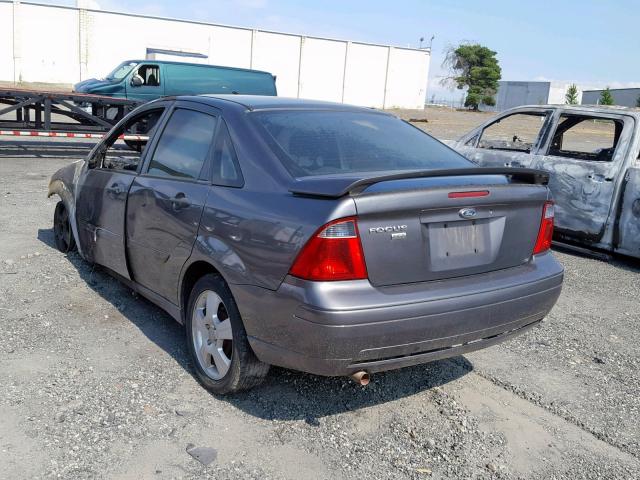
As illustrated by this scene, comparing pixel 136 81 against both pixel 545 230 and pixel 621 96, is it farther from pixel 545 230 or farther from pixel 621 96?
pixel 621 96

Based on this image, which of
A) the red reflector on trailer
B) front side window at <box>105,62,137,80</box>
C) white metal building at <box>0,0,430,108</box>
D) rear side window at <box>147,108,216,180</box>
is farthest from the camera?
white metal building at <box>0,0,430,108</box>

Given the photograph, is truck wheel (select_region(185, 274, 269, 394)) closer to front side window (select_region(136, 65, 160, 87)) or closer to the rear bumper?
the rear bumper

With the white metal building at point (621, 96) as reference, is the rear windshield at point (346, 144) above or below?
below

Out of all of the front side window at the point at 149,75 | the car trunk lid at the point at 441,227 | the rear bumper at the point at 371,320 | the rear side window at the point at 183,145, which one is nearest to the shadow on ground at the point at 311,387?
the rear bumper at the point at 371,320

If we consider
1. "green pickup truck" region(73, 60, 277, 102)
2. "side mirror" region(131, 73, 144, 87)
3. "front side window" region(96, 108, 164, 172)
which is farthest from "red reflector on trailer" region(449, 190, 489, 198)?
"side mirror" region(131, 73, 144, 87)

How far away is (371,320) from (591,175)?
5.47 m

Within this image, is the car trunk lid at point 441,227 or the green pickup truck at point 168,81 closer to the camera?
the car trunk lid at point 441,227

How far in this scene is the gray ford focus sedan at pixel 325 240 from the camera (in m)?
3.06

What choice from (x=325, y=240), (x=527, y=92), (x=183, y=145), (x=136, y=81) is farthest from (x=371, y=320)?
(x=527, y=92)

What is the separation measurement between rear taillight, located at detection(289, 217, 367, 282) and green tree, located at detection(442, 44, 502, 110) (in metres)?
69.1

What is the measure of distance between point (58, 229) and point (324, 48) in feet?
147

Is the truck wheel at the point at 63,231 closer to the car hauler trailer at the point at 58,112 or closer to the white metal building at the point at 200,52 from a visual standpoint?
the car hauler trailer at the point at 58,112

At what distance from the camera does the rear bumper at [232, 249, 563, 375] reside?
302 cm

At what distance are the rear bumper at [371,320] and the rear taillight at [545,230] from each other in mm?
427
